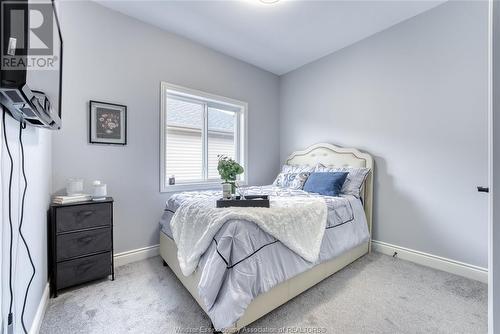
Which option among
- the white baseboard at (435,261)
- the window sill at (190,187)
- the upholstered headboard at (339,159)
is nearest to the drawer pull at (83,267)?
the window sill at (190,187)

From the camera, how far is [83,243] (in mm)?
1890

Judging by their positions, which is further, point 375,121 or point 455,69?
point 375,121

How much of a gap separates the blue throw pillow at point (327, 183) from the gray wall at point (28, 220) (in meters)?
2.46

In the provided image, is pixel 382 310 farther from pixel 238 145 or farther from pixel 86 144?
pixel 86 144

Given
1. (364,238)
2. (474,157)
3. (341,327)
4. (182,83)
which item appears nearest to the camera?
(341,327)

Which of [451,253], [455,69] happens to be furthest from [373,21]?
[451,253]

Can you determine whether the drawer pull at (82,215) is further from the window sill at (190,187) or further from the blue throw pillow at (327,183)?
the blue throw pillow at (327,183)

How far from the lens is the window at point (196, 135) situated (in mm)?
2812

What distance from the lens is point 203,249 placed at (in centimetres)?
149

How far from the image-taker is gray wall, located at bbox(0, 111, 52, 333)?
3.10ft

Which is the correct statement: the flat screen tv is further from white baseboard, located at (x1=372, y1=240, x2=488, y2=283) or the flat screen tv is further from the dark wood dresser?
white baseboard, located at (x1=372, y1=240, x2=488, y2=283)

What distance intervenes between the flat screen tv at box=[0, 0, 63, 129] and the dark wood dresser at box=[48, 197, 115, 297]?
1.00m

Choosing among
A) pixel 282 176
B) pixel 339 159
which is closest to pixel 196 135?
pixel 282 176

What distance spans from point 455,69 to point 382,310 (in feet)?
7.77
